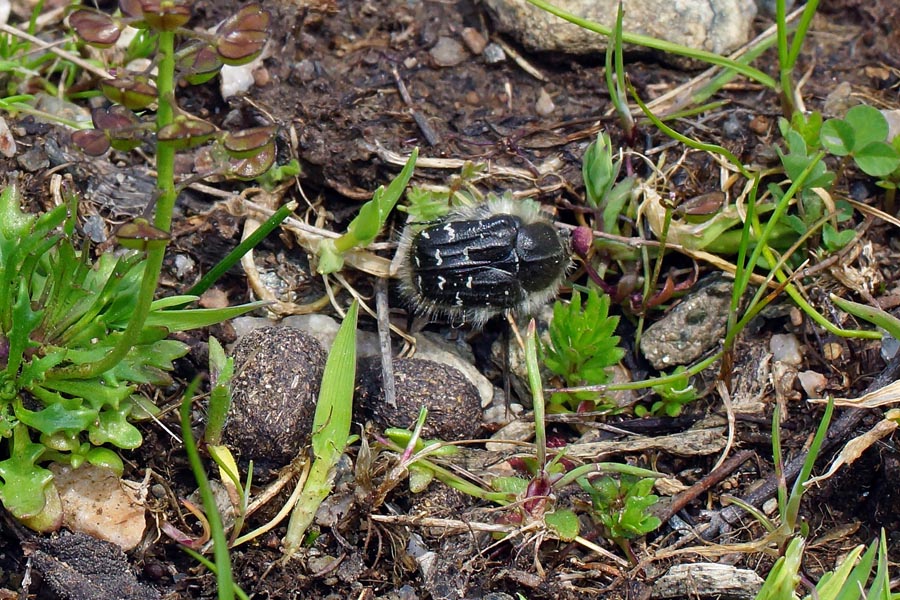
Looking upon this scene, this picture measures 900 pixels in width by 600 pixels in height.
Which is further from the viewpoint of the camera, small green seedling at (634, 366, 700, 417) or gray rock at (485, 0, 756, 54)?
gray rock at (485, 0, 756, 54)

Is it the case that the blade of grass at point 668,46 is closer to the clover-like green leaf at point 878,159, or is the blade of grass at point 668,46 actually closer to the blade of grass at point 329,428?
the clover-like green leaf at point 878,159

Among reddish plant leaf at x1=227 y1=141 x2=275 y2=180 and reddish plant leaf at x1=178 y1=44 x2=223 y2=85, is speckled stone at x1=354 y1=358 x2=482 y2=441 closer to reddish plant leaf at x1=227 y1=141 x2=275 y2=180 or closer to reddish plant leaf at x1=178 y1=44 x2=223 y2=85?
reddish plant leaf at x1=227 y1=141 x2=275 y2=180

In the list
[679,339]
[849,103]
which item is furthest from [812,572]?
[849,103]

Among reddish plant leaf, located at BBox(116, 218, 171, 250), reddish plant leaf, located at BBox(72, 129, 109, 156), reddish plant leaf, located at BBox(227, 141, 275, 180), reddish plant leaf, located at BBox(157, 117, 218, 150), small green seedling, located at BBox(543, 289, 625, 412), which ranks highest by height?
reddish plant leaf, located at BBox(157, 117, 218, 150)

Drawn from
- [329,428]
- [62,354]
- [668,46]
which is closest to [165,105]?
[62,354]

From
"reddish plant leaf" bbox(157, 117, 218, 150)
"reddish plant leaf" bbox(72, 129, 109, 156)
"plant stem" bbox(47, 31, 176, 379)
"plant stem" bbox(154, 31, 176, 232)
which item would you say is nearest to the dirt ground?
"plant stem" bbox(47, 31, 176, 379)
